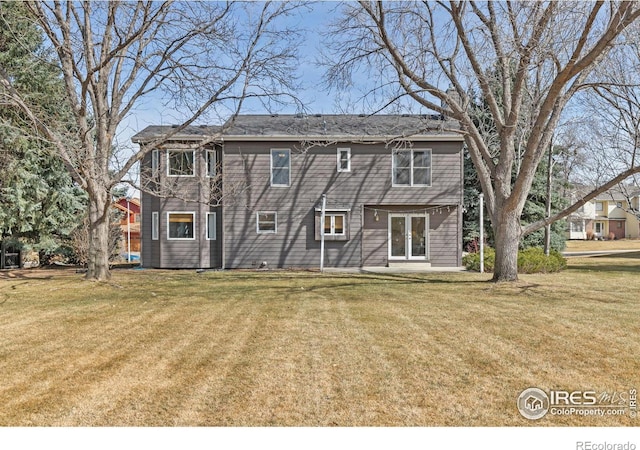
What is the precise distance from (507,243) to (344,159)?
7.87 meters

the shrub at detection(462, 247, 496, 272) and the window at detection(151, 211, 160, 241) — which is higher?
the window at detection(151, 211, 160, 241)

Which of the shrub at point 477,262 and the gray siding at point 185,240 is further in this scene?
the gray siding at point 185,240

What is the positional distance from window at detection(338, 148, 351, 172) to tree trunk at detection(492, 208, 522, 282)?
7274 mm

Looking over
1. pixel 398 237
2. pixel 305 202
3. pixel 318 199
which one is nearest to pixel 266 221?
pixel 305 202

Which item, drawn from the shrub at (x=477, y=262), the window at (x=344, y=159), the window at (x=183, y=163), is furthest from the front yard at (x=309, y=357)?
the window at (x=344, y=159)

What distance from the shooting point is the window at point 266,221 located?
16875mm

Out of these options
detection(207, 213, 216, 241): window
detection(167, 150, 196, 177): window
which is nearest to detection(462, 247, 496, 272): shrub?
detection(207, 213, 216, 241): window

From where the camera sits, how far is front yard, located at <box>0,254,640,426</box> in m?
3.47

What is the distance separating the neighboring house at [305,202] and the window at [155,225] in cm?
4

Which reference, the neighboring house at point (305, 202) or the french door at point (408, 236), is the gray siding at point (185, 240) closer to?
the neighboring house at point (305, 202)

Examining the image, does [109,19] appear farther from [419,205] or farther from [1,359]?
[419,205]

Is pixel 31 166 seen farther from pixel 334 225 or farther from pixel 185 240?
pixel 334 225

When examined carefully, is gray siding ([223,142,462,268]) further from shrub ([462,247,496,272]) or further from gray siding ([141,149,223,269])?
shrub ([462,247,496,272])

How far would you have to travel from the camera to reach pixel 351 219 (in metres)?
16.8
